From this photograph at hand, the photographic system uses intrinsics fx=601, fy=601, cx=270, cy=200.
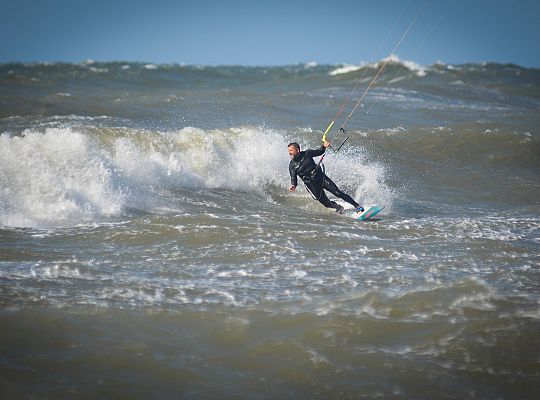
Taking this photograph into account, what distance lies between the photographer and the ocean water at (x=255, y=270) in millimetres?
5172

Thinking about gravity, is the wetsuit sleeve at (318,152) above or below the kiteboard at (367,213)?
above

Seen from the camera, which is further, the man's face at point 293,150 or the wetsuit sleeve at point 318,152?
the man's face at point 293,150

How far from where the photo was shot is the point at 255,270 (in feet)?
25.1

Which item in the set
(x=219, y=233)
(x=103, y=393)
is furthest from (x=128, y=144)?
(x=103, y=393)

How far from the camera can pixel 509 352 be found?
221 inches

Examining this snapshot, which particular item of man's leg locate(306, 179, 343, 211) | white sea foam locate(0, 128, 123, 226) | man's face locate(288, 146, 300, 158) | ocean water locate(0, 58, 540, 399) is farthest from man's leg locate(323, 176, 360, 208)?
white sea foam locate(0, 128, 123, 226)

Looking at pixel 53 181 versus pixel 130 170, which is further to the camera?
pixel 130 170

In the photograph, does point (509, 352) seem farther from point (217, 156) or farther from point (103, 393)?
point (217, 156)

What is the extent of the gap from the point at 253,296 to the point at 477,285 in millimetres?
2667

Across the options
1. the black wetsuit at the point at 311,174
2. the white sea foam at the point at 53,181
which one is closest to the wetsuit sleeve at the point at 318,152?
the black wetsuit at the point at 311,174

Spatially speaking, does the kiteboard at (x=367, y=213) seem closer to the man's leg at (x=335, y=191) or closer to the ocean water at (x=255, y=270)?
the ocean water at (x=255, y=270)

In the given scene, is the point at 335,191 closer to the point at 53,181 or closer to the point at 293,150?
the point at 293,150

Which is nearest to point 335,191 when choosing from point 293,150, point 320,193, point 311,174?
point 320,193

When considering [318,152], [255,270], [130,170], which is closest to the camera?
[255,270]
